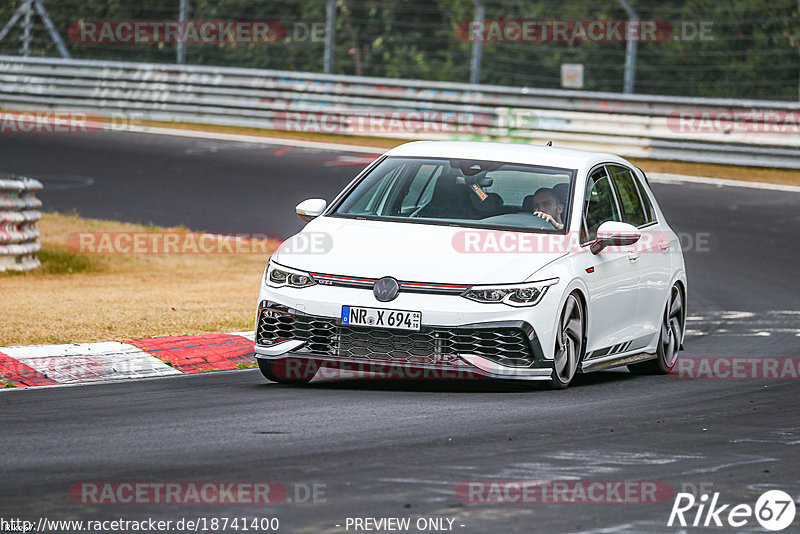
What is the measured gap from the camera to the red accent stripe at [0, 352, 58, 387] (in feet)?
31.0

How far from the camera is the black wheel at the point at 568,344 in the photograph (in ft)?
30.4

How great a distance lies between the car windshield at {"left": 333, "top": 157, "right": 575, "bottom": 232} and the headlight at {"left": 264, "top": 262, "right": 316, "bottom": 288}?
0.91 metres

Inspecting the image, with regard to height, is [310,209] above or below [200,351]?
above

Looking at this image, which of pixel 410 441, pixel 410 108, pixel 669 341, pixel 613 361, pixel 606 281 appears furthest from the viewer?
pixel 410 108

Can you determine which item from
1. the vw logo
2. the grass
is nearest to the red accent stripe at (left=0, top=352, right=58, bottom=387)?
the grass

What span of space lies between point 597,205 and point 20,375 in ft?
13.3

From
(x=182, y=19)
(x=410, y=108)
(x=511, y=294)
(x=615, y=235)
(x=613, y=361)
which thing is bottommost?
(x=613, y=361)

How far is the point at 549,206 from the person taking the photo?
32.8ft

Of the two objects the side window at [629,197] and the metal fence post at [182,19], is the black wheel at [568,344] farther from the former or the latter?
the metal fence post at [182,19]

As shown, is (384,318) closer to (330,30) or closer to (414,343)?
(414,343)

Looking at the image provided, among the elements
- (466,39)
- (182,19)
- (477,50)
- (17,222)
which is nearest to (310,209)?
(17,222)

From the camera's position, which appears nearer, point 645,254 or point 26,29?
point 645,254

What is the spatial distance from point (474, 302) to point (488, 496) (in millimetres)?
2844

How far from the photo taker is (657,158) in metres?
27.0
